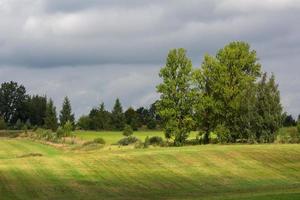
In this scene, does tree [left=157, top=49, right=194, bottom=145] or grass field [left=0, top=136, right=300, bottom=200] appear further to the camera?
tree [left=157, top=49, right=194, bottom=145]

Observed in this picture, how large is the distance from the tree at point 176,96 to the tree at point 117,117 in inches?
3269

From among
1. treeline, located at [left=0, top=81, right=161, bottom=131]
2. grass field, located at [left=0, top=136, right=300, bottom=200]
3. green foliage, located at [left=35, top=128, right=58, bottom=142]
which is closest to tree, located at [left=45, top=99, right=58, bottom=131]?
treeline, located at [left=0, top=81, right=161, bottom=131]

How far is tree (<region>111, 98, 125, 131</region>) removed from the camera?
6053 inches

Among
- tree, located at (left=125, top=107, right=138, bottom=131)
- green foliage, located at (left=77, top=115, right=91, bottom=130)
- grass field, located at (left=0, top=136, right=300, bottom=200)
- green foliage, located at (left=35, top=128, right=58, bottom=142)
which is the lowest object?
grass field, located at (left=0, top=136, right=300, bottom=200)

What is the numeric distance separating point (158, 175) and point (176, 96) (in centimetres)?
3093

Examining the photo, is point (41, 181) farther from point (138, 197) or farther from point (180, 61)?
point (180, 61)

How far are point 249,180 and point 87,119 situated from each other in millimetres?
119712

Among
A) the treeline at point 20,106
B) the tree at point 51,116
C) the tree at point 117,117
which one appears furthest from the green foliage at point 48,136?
the treeline at point 20,106

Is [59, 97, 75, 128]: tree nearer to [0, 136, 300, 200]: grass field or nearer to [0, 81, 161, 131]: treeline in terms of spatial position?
[0, 81, 161, 131]: treeline

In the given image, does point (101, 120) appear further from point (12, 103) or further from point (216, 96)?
point (216, 96)

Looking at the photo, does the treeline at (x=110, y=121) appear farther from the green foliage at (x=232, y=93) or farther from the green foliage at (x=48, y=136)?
the green foliage at (x=232, y=93)

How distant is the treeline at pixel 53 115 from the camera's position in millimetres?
144175

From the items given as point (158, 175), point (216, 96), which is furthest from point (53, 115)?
Result: point (158, 175)

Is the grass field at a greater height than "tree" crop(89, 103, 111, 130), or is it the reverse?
"tree" crop(89, 103, 111, 130)
